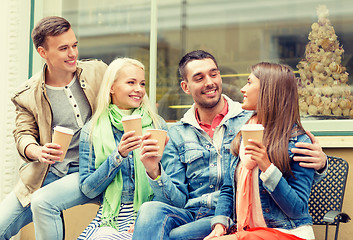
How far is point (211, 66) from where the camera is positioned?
13.1ft

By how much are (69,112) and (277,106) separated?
175 cm

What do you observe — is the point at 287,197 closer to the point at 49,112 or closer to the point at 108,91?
the point at 108,91

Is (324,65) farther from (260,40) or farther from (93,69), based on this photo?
(93,69)

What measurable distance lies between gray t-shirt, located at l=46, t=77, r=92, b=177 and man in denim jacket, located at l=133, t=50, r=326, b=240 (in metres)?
0.75

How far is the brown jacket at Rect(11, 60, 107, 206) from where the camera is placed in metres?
4.21

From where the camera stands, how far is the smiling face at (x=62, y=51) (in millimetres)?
4250

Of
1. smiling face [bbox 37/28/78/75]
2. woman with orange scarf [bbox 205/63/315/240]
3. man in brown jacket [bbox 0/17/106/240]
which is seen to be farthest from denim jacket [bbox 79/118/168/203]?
woman with orange scarf [bbox 205/63/315/240]

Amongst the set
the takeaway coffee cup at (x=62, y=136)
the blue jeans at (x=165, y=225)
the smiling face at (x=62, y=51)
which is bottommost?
the blue jeans at (x=165, y=225)

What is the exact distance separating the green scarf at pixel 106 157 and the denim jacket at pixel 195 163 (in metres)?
0.16

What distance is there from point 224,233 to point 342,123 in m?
1.64

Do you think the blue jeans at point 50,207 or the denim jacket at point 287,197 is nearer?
the denim jacket at point 287,197

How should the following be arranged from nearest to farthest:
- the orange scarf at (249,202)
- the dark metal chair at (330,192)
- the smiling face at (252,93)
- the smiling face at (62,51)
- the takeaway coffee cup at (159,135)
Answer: the orange scarf at (249,202) < the smiling face at (252,93) < the takeaway coffee cup at (159,135) < the dark metal chair at (330,192) < the smiling face at (62,51)

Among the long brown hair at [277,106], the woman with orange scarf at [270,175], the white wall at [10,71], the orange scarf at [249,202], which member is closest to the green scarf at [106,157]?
the woman with orange scarf at [270,175]

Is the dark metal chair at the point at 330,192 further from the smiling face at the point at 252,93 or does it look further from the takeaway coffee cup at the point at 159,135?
the takeaway coffee cup at the point at 159,135
